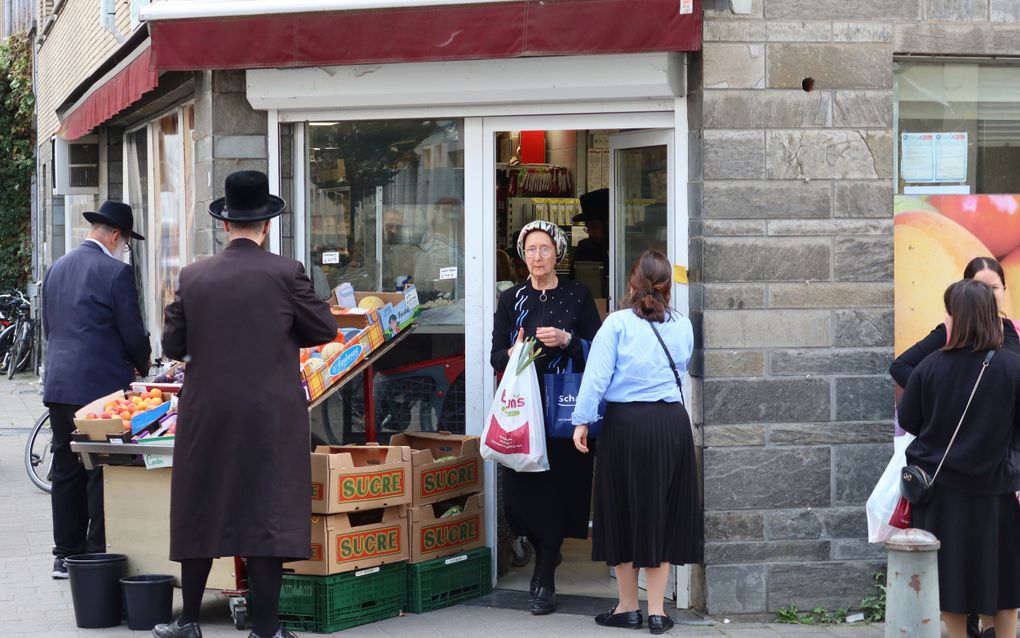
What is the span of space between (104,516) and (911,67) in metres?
4.72

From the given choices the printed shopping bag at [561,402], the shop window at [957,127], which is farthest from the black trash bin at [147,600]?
the shop window at [957,127]

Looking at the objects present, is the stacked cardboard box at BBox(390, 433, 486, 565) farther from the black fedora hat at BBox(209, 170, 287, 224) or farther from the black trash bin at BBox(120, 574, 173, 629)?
the black fedora hat at BBox(209, 170, 287, 224)

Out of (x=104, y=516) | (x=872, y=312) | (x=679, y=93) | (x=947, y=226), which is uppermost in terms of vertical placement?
(x=679, y=93)

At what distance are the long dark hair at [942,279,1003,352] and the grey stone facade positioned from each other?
3.90ft

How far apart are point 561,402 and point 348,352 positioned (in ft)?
3.55

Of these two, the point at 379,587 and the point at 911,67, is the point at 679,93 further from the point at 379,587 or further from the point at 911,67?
the point at 379,587

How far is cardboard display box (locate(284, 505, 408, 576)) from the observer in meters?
6.28

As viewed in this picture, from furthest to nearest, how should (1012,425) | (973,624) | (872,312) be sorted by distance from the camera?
(872,312) < (973,624) < (1012,425)

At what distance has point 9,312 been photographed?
2080 centimetres

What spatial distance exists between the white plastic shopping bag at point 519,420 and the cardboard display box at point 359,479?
46 cm

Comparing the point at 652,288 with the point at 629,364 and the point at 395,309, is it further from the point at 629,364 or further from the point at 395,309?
the point at 395,309

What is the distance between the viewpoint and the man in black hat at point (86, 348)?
23.4ft

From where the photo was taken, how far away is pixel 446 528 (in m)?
6.85

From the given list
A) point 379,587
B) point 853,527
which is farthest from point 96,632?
point 853,527
